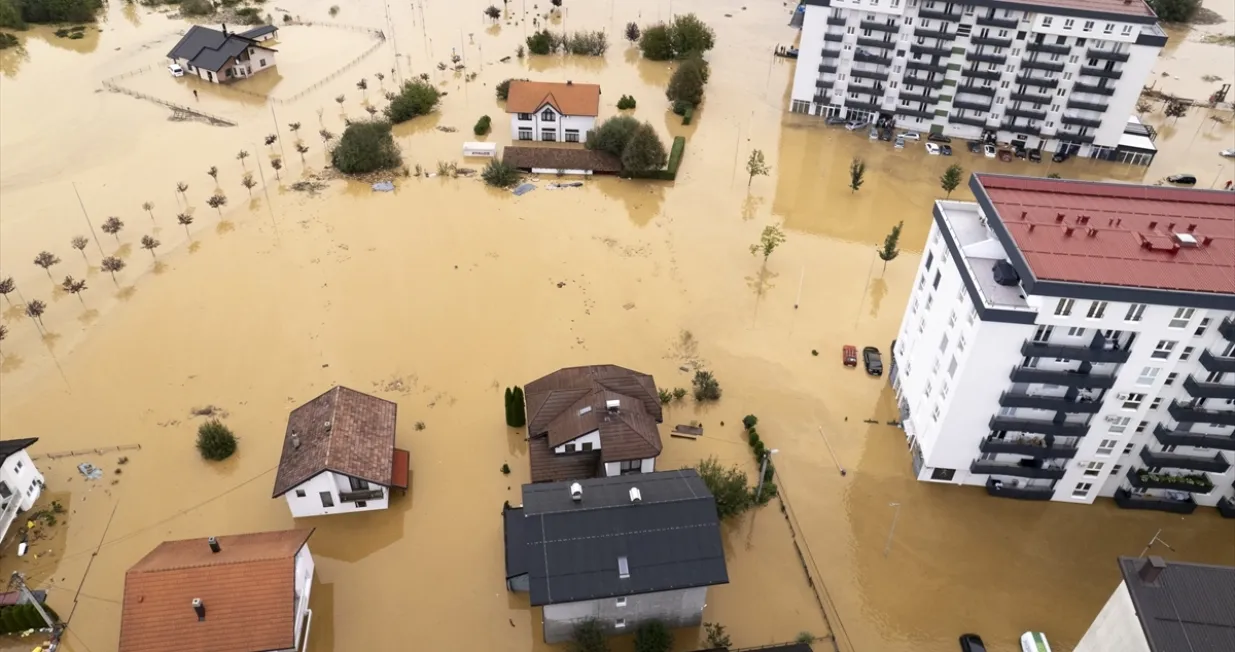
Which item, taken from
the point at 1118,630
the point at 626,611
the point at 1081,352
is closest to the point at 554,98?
the point at 1081,352

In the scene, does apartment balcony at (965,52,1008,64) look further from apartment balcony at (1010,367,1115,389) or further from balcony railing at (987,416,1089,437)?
→ balcony railing at (987,416,1089,437)

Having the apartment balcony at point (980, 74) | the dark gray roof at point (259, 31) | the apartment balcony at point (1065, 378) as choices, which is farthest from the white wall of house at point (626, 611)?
the dark gray roof at point (259, 31)

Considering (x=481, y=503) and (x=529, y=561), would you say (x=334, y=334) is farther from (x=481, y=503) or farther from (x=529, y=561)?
(x=529, y=561)

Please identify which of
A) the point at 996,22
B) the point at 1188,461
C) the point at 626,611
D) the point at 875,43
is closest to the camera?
the point at 626,611

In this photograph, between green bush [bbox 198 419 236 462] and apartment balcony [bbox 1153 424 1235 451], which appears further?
green bush [bbox 198 419 236 462]

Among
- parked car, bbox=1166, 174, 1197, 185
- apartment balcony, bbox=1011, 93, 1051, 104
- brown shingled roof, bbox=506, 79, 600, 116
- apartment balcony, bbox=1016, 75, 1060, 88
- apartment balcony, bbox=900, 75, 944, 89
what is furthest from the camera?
apartment balcony, bbox=900, 75, 944, 89

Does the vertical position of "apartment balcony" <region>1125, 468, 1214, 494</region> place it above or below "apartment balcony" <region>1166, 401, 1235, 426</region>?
below

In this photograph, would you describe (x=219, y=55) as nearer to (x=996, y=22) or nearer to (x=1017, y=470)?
(x=996, y=22)

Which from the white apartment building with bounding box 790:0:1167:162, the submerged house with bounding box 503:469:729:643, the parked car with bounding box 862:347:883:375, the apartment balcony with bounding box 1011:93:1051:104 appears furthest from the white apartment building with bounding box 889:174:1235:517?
the apartment balcony with bounding box 1011:93:1051:104
